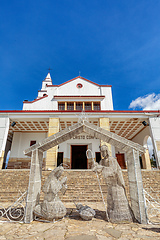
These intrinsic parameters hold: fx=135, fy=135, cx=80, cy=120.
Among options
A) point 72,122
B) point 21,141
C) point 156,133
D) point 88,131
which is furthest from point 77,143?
A: point 88,131

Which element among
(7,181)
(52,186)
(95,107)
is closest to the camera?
(52,186)

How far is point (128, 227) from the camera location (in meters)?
3.39

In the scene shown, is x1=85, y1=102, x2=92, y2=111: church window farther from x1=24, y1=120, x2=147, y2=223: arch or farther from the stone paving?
the stone paving

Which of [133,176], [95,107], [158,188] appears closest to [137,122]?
[95,107]

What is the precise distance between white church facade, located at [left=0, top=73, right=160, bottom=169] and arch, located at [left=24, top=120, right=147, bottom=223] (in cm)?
707

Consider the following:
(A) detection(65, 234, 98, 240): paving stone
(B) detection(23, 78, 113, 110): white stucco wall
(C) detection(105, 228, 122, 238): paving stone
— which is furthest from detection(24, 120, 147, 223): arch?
(B) detection(23, 78, 113, 110): white stucco wall

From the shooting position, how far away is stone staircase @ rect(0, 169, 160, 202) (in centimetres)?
673

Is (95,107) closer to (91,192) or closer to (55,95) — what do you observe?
(55,95)

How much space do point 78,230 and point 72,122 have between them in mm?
10869

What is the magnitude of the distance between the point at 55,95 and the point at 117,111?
27.0ft

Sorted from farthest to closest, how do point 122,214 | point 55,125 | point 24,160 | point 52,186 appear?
1. point 24,160
2. point 55,125
3. point 52,186
4. point 122,214

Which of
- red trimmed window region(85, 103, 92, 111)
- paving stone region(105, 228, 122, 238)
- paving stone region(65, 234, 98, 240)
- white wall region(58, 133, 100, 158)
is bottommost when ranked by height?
paving stone region(105, 228, 122, 238)

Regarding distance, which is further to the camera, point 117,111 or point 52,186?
point 117,111

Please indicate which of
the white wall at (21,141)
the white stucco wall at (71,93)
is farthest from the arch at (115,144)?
the white wall at (21,141)
